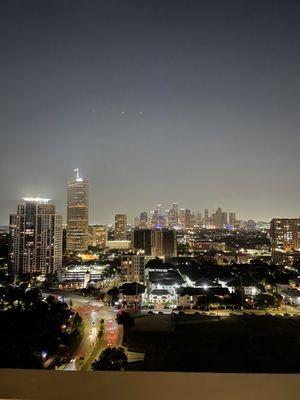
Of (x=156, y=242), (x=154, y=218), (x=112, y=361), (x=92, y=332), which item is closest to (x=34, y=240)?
(x=156, y=242)

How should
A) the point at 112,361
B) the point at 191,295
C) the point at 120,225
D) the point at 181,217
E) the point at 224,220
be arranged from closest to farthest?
the point at 112,361, the point at 191,295, the point at 120,225, the point at 181,217, the point at 224,220

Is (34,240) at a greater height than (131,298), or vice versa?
(34,240)

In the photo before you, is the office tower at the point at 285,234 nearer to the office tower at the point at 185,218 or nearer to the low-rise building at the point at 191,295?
the low-rise building at the point at 191,295

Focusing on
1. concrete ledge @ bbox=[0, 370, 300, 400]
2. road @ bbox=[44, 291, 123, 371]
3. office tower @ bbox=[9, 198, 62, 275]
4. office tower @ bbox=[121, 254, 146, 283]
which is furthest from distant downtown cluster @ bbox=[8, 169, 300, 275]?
concrete ledge @ bbox=[0, 370, 300, 400]

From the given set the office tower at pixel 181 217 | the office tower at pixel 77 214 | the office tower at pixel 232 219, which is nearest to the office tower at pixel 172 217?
the office tower at pixel 181 217

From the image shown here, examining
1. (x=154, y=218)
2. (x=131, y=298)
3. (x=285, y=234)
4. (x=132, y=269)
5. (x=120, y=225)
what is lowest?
(x=131, y=298)

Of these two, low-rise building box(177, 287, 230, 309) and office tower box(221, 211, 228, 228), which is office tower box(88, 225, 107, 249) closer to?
low-rise building box(177, 287, 230, 309)

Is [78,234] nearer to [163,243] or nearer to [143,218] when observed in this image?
[163,243]

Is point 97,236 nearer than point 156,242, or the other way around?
point 156,242
